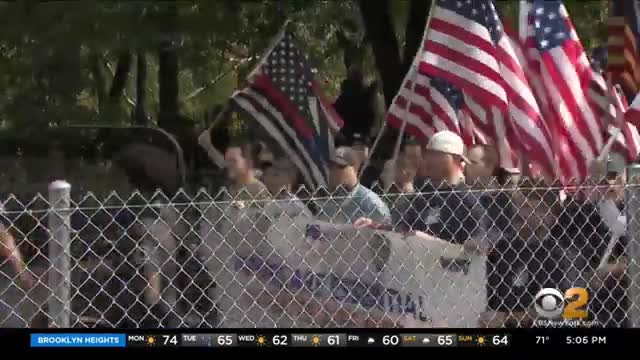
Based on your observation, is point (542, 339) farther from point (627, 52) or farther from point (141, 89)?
point (627, 52)

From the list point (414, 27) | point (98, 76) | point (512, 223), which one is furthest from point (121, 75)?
point (512, 223)

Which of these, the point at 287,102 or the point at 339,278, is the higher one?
the point at 339,278

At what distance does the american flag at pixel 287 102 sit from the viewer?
5410 millimetres

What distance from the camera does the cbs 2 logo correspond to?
3687mm

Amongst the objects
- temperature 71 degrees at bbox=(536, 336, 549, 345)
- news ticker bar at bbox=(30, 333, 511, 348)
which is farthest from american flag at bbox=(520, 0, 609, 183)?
news ticker bar at bbox=(30, 333, 511, 348)

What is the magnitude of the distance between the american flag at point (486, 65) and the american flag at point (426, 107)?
193 millimetres

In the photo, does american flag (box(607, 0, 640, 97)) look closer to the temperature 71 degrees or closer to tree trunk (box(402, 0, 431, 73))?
tree trunk (box(402, 0, 431, 73))

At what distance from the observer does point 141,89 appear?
4770 millimetres

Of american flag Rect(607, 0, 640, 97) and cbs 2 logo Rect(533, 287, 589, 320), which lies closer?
cbs 2 logo Rect(533, 287, 589, 320)

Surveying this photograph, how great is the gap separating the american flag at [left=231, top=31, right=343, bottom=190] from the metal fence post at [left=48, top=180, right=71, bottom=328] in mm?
2187

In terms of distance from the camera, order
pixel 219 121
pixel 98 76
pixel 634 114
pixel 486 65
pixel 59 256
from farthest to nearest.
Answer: pixel 219 121 → pixel 98 76 → pixel 486 65 → pixel 634 114 → pixel 59 256

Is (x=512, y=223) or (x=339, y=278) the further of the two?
(x=512, y=223)

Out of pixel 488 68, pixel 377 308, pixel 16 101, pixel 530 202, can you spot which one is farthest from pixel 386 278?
pixel 16 101

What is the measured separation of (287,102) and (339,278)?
6.72 ft
